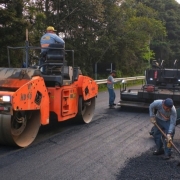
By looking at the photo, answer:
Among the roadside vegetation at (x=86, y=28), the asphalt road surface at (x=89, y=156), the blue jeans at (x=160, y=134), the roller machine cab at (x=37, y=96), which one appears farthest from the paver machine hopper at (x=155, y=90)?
the roadside vegetation at (x=86, y=28)

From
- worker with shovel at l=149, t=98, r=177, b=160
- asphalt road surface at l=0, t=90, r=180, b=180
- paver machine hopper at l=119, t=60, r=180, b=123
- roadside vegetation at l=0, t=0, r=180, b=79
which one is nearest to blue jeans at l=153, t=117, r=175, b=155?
worker with shovel at l=149, t=98, r=177, b=160

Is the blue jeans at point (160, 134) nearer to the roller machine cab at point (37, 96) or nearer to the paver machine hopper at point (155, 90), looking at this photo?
the roller machine cab at point (37, 96)

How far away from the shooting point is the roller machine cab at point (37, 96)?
6.37 meters

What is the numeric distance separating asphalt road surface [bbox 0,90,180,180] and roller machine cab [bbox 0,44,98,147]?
397 millimetres

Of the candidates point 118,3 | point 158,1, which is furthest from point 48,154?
point 158,1

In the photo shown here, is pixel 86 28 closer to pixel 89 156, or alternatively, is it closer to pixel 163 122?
pixel 163 122

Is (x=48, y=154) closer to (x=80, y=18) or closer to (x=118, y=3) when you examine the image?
(x=80, y=18)

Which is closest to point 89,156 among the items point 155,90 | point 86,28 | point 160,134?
point 160,134

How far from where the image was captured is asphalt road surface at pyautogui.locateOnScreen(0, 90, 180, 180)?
17.6 ft

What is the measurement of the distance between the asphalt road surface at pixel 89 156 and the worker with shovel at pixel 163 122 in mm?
227

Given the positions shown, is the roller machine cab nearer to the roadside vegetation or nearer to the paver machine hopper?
the paver machine hopper

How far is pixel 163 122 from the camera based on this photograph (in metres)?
6.80

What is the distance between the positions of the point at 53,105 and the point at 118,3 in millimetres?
19376

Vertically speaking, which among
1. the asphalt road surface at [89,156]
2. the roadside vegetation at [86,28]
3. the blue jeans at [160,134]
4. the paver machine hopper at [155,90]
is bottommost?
the asphalt road surface at [89,156]
